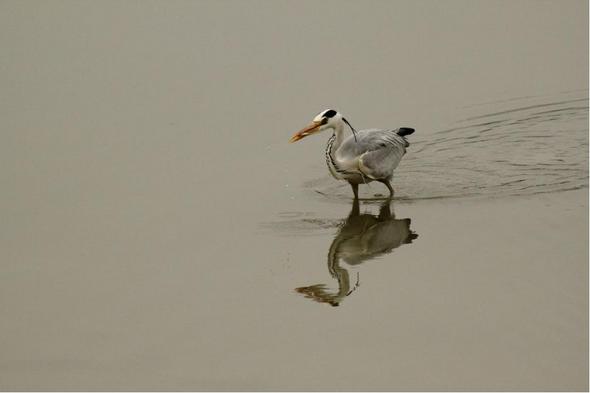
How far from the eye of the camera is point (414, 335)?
28.8ft

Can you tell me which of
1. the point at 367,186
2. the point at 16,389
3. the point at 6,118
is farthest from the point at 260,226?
the point at 6,118

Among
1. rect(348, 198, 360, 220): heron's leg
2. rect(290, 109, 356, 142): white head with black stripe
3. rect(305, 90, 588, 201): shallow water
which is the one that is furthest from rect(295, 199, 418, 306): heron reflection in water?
rect(290, 109, 356, 142): white head with black stripe

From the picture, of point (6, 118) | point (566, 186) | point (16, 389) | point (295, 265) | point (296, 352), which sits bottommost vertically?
point (16, 389)

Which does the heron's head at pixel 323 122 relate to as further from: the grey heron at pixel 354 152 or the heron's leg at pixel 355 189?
the heron's leg at pixel 355 189

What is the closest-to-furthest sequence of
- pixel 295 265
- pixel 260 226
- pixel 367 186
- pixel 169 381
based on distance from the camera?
pixel 169 381, pixel 295 265, pixel 260 226, pixel 367 186

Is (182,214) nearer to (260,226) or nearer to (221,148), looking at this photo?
(260,226)

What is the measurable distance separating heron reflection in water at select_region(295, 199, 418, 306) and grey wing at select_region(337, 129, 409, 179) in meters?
0.44

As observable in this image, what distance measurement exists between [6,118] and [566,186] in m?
8.04

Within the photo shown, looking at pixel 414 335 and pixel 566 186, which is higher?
pixel 566 186

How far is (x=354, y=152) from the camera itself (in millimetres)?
12344

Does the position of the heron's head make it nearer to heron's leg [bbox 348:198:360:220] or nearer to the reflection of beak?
the reflection of beak

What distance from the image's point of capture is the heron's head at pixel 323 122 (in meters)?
12.2

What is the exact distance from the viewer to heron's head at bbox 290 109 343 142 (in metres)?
12.2

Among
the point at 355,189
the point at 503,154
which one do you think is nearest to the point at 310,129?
the point at 355,189
